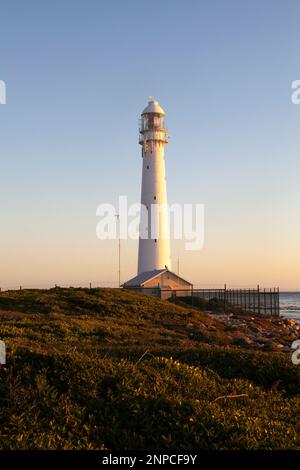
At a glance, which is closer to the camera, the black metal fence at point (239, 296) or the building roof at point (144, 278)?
the building roof at point (144, 278)

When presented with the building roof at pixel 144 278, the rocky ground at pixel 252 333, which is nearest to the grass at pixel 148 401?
the rocky ground at pixel 252 333

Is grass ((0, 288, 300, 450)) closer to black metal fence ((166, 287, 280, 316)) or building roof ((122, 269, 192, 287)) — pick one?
building roof ((122, 269, 192, 287))

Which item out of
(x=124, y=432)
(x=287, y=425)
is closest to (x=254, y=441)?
(x=287, y=425)

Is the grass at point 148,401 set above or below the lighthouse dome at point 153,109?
below

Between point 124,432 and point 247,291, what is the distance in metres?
60.2

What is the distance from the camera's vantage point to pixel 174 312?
3375cm

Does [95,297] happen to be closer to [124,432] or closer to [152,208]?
[152,208]

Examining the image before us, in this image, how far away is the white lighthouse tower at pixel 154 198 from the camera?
52219 mm

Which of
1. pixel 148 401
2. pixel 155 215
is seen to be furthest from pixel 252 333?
pixel 148 401

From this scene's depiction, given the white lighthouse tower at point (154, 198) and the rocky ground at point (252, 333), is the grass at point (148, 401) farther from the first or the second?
the white lighthouse tower at point (154, 198)

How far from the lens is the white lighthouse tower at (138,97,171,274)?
171 ft

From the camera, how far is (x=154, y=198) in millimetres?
52031

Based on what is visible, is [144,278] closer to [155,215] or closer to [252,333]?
[155,215]

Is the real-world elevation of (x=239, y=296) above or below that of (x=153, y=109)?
below
